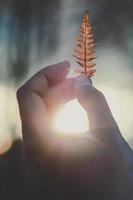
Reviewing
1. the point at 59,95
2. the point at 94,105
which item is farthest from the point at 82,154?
the point at 59,95

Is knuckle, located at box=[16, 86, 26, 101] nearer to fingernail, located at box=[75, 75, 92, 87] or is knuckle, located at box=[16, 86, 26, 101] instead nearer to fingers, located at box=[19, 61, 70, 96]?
fingers, located at box=[19, 61, 70, 96]

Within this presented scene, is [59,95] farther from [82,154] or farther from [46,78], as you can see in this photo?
[82,154]

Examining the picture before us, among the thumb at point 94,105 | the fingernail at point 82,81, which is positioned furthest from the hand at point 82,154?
the fingernail at point 82,81

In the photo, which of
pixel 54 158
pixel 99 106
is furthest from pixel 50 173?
pixel 99 106

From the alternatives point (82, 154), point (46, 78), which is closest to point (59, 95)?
point (46, 78)

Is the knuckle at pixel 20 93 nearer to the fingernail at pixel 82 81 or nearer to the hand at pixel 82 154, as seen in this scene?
the hand at pixel 82 154

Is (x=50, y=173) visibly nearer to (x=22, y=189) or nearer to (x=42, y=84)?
(x=42, y=84)

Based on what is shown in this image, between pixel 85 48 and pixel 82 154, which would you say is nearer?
pixel 82 154

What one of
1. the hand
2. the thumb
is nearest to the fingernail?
the thumb
